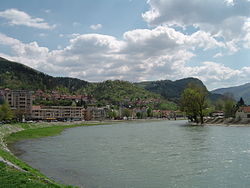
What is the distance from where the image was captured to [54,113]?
18500cm

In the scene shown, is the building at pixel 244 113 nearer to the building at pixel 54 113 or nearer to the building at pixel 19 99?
the building at pixel 54 113

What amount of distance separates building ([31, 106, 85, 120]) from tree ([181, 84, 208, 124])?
313 feet

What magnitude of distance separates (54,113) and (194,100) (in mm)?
111866

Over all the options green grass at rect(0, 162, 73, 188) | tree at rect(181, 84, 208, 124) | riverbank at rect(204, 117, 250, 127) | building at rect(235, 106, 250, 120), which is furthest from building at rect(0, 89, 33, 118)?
green grass at rect(0, 162, 73, 188)

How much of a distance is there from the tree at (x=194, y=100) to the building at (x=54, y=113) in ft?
313

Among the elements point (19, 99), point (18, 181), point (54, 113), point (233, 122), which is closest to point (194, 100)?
point (233, 122)

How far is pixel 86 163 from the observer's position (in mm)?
25703

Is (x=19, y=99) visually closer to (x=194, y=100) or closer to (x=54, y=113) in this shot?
(x=54, y=113)

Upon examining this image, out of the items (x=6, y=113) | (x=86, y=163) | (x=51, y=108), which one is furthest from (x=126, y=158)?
(x=51, y=108)

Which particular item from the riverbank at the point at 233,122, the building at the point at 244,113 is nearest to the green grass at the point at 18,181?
the riverbank at the point at 233,122

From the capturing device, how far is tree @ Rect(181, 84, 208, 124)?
9781 cm

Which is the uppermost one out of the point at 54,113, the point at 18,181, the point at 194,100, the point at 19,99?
the point at 19,99

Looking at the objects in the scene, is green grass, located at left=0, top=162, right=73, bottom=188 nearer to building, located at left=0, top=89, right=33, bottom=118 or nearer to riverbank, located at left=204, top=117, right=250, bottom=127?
riverbank, located at left=204, top=117, right=250, bottom=127

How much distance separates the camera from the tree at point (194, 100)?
3851 inches
